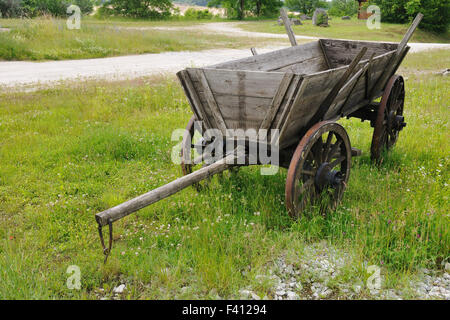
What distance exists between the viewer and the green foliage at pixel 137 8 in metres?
40.6

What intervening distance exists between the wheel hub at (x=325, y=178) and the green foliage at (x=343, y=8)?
52.6 m

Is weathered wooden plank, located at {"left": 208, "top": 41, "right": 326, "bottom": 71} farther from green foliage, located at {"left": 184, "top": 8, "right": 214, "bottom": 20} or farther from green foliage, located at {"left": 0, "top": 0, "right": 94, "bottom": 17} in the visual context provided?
green foliage, located at {"left": 184, "top": 8, "right": 214, "bottom": 20}

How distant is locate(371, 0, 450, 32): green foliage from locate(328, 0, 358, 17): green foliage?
13727 mm

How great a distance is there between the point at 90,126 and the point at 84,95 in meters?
2.04

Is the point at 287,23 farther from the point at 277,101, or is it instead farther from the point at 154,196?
the point at 154,196

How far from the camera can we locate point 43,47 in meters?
14.0

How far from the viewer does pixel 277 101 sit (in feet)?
10.6

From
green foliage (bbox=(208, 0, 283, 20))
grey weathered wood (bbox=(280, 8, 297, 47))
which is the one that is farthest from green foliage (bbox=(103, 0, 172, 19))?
grey weathered wood (bbox=(280, 8, 297, 47))

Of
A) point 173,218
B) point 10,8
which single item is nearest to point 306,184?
point 173,218

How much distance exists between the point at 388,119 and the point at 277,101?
2.59 m

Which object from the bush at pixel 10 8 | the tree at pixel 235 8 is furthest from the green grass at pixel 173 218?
the tree at pixel 235 8

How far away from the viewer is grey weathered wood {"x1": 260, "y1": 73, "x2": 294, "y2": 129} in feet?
10.1

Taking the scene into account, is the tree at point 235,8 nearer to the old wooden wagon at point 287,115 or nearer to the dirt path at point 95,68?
the dirt path at point 95,68
